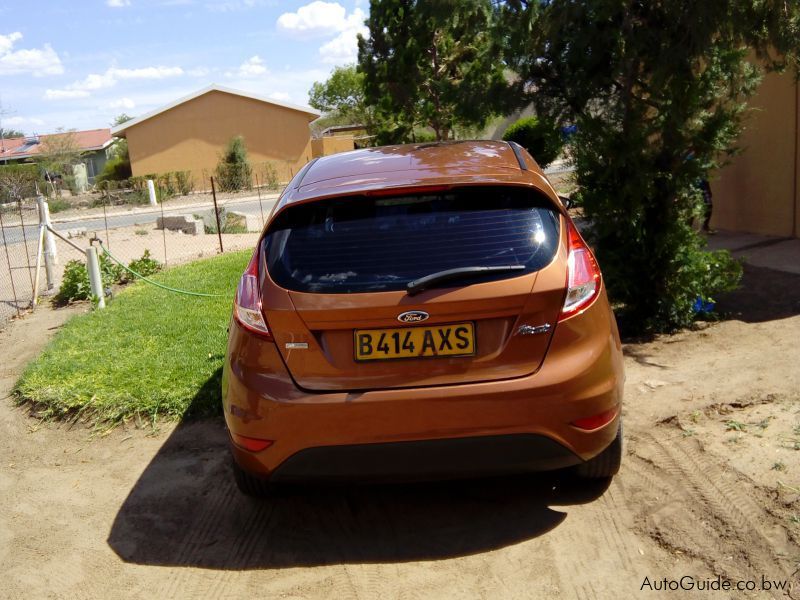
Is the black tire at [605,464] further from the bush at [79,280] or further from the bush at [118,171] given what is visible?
the bush at [118,171]

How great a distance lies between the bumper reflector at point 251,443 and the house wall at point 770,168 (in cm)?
750

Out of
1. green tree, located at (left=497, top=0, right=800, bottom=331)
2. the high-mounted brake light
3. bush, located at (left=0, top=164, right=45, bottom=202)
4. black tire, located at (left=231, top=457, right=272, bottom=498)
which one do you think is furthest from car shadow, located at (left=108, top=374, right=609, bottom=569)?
bush, located at (left=0, top=164, right=45, bottom=202)

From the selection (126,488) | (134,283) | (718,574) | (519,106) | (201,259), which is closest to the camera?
(718,574)

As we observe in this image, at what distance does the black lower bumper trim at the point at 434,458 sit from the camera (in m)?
3.38

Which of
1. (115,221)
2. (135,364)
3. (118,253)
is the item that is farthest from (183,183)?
(135,364)

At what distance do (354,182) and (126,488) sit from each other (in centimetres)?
232

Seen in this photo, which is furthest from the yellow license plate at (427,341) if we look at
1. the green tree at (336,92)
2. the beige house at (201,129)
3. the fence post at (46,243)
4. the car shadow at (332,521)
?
the green tree at (336,92)

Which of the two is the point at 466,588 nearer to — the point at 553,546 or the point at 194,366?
the point at 553,546

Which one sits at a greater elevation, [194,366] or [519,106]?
[519,106]

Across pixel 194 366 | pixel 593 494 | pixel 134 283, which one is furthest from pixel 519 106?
pixel 134 283

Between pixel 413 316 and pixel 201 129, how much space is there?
43827mm

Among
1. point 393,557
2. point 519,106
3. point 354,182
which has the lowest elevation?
point 393,557

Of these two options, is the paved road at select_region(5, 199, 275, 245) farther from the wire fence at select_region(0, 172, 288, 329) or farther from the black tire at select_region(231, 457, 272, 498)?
the black tire at select_region(231, 457, 272, 498)

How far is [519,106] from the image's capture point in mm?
7664
